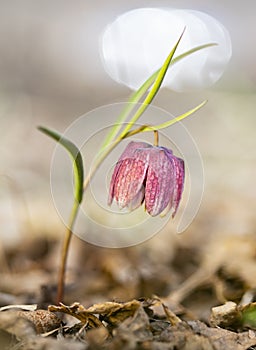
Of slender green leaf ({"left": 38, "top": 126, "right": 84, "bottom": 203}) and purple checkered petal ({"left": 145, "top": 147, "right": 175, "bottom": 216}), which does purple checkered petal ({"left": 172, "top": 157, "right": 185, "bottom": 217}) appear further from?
slender green leaf ({"left": 38, "top": 126, "right": 84, "bottom": 203})

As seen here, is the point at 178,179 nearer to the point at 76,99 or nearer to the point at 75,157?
the point at 75,157

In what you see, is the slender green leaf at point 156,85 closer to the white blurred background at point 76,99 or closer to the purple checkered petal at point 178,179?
the purple checkered petal at point 178,179

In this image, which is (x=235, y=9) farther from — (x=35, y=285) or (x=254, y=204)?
(x=35, y=285)

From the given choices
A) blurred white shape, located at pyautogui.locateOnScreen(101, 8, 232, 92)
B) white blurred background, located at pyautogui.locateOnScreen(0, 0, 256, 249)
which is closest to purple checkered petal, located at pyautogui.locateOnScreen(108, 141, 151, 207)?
white blurred background, located at pyautogui.locateOnScreen(0, 0, 256, 249)

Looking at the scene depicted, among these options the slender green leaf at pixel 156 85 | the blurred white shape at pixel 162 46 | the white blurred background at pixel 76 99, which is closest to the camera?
the slender green leaf at pixel 156 85

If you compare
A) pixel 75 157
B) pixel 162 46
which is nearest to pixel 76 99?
pixel 162 46

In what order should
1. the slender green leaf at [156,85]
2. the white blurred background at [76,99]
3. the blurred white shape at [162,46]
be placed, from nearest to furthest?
the slender green leaf at [156,85]
the white blurred background at [76,99]
the blurred white shape at [162,46]

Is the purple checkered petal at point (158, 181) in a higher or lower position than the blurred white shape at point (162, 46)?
lower

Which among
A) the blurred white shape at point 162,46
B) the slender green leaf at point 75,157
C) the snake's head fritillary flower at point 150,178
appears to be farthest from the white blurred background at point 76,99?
the snake's head fritillary flower at point 150,178
